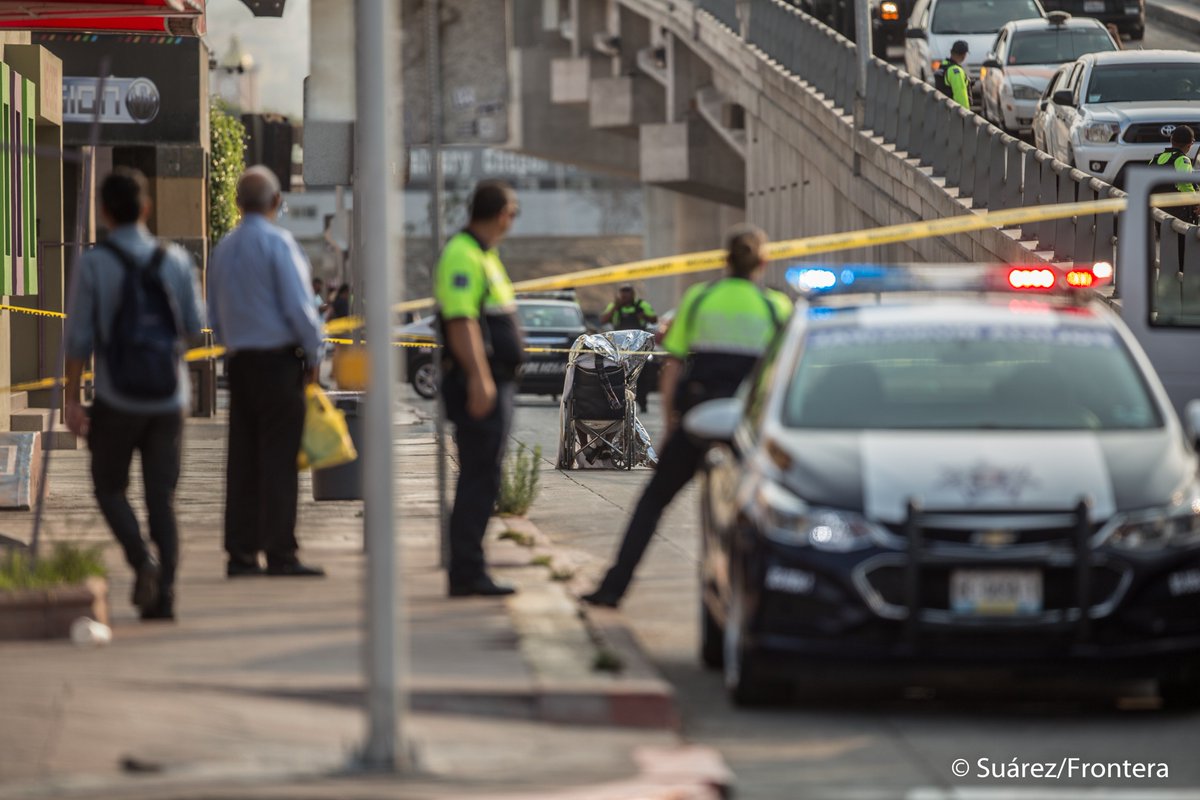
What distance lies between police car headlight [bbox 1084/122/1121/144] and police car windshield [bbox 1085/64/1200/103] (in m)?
1.03

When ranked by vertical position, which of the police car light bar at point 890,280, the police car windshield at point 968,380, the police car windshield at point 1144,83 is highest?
the police car windshield at point 1144,83

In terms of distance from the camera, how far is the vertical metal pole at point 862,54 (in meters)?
33.5

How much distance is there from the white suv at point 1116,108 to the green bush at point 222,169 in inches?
486

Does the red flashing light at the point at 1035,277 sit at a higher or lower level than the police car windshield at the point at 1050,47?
→ lower

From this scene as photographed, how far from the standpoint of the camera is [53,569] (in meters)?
9.45

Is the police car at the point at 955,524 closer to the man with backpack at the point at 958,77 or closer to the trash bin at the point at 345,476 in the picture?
the trash bin at the point at 345,476

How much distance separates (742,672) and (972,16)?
3366 centimetres

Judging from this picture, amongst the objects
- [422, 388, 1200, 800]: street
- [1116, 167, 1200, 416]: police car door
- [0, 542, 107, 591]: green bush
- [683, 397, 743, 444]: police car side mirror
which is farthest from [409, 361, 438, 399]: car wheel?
[683, 397, 743, 444]: police car side mirror

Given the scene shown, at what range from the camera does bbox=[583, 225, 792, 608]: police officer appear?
33.6ft

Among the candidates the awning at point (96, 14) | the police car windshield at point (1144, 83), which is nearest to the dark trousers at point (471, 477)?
the awning at point (96, 14)

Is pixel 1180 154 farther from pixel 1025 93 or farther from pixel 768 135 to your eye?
pixel 768 135

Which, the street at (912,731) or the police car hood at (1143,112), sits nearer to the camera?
the street at (912,731)

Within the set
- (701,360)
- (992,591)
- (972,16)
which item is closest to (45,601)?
(701,360)

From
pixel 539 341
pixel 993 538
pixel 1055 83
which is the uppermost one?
pixel 1055 83
